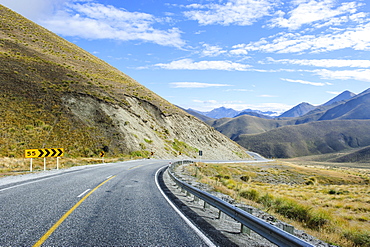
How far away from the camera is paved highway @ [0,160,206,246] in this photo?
16.7 feet

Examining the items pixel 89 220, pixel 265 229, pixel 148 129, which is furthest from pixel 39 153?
pixel 148 129

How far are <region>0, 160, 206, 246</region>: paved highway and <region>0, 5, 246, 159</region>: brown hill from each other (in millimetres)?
28376

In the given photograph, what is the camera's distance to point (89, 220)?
6.44 metres

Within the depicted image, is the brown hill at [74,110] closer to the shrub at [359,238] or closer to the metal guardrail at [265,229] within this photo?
the metal guardrail at [265,229]

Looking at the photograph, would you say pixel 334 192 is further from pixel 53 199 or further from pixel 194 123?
pixel 194 123

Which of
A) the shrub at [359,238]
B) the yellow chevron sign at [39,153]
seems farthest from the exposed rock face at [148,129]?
the shrub at [359,238]

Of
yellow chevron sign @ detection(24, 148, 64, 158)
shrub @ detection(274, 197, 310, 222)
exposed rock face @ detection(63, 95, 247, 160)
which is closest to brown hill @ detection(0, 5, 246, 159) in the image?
exposed rock face @ detection(63, 95, 247, 160)

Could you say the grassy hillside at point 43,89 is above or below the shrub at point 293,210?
above

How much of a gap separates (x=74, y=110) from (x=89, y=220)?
42.9 metres

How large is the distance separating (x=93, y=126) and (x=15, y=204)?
3791cm

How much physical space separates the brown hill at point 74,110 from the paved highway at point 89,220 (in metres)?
28.4

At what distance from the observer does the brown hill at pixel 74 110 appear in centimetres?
3859

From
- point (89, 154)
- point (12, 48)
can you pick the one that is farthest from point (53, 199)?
point (12, 48)

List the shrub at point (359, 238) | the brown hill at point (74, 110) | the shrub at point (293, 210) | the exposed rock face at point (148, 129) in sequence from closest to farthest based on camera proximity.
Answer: the shrub at point (359, 238) → the shrub at point (293, 210) → the brown hill at point (74, 110) → the exposed rock face at point (148, 129)
